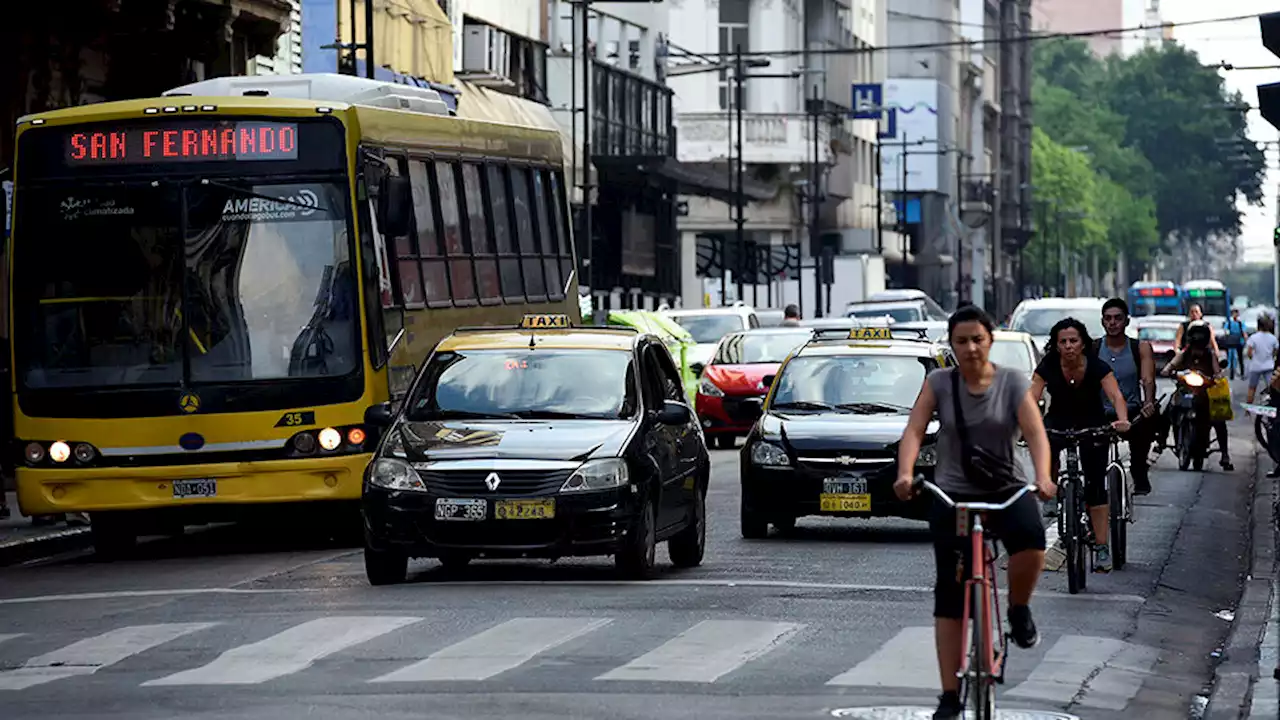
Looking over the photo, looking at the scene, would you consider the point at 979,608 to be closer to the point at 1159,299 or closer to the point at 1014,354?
the point at 1014,354

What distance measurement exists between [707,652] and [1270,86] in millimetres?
3802

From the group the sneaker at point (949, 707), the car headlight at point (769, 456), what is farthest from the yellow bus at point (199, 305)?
the sneaker at point (949, 707)

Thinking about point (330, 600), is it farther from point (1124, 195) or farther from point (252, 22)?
point (1124, 195)

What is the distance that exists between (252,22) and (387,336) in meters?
17.5

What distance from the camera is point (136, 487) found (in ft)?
71.1

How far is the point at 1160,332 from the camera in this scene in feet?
221

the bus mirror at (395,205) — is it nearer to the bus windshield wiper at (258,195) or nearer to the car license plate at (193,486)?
the bus windshield wiper at (258,195)

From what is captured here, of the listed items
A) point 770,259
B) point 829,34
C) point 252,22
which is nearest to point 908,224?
point 829,34

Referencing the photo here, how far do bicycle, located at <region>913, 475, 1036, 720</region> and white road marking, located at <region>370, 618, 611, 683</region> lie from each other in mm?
3055

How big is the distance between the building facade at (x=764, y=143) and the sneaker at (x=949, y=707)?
3003 inches

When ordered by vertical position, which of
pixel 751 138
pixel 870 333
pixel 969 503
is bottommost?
pixel 969 503

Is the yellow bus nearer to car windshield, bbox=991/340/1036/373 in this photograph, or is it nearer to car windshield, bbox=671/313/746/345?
car windshield, bbox=991/340/1036/373

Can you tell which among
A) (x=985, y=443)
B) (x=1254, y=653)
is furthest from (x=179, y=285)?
(x=985, y=443)

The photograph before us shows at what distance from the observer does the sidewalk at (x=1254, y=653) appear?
12844mm
